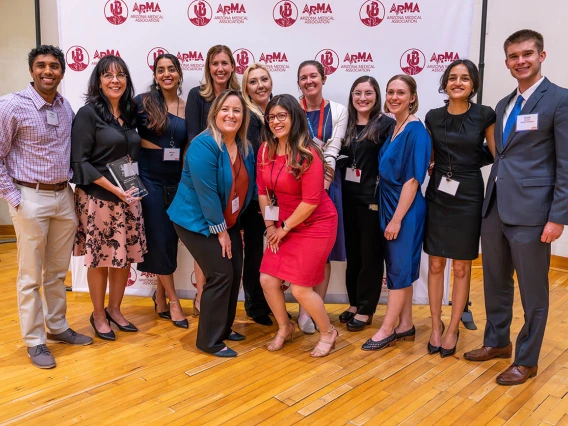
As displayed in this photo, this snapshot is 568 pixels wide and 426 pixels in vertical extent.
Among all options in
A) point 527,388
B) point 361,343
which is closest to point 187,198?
point 361,343

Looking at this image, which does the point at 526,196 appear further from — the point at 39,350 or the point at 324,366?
the point at 39,350

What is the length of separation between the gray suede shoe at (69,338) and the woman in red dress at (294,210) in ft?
3.94

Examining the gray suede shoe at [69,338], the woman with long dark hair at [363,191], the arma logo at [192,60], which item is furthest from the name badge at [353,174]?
the gray suede shoe at [69,338]

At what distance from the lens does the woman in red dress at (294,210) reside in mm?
2738

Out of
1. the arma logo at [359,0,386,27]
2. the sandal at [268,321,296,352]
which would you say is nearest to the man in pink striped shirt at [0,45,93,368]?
the sandal at [268,321,296,352]

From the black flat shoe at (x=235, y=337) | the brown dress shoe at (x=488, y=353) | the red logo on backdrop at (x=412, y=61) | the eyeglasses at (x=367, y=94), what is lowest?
the black flat shoe at (x=235, y=337)

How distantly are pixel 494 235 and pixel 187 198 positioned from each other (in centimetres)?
177

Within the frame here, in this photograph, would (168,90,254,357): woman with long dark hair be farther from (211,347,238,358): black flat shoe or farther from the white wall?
the white wall

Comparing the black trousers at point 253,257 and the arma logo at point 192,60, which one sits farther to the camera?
the arma logo at point 192,60

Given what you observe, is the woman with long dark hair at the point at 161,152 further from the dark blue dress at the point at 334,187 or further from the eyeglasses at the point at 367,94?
the eyeglasses at the point at 367,94

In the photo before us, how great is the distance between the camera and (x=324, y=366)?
2.85 metres

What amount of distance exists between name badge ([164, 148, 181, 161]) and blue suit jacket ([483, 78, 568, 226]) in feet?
6.62

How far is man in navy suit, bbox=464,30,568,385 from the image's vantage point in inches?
95.0

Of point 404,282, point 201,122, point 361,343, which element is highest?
point 201,122
